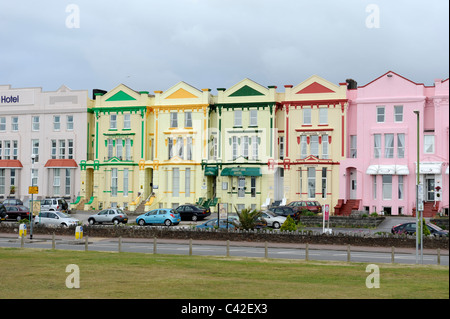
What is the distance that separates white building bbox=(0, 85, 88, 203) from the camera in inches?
2751

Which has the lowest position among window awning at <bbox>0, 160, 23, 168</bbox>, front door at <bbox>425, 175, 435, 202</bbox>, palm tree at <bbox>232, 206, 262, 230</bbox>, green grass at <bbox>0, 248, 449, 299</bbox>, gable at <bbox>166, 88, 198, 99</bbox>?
green grass at <bbox>0, 248, 449, 299</bbox>

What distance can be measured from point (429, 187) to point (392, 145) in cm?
486

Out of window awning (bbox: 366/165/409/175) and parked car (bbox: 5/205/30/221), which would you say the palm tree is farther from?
parked car (bbox: 5/205/30/221)

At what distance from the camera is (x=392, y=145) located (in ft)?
196

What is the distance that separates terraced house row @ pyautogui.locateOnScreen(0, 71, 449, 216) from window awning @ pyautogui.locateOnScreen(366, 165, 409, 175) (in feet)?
0.28

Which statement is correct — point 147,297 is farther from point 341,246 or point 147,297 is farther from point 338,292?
point 341,246

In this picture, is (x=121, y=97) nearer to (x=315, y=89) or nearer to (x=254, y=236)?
(x=315, y=89)

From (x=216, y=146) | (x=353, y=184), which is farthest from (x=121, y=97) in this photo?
(x=353, y=184)

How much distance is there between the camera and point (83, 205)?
222 ft

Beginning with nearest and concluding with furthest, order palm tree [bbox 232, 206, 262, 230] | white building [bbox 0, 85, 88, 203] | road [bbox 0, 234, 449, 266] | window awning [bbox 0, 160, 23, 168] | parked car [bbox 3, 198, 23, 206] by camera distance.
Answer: road [bbox 0, 234, 449, 266]
palm tree [bbox 232, 206, 262, 230]
parked car [bbox 3, 198, 23, 206]
white building [bbox 0, 85, 88, 203]
window awning [bbox 0, 160, 23, 168]

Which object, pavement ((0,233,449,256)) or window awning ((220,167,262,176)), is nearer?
pavement ((0,233,449,256))

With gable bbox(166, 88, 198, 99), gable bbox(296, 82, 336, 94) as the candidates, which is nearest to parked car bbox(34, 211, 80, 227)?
gable bbox(166, 88, 198, 99)
